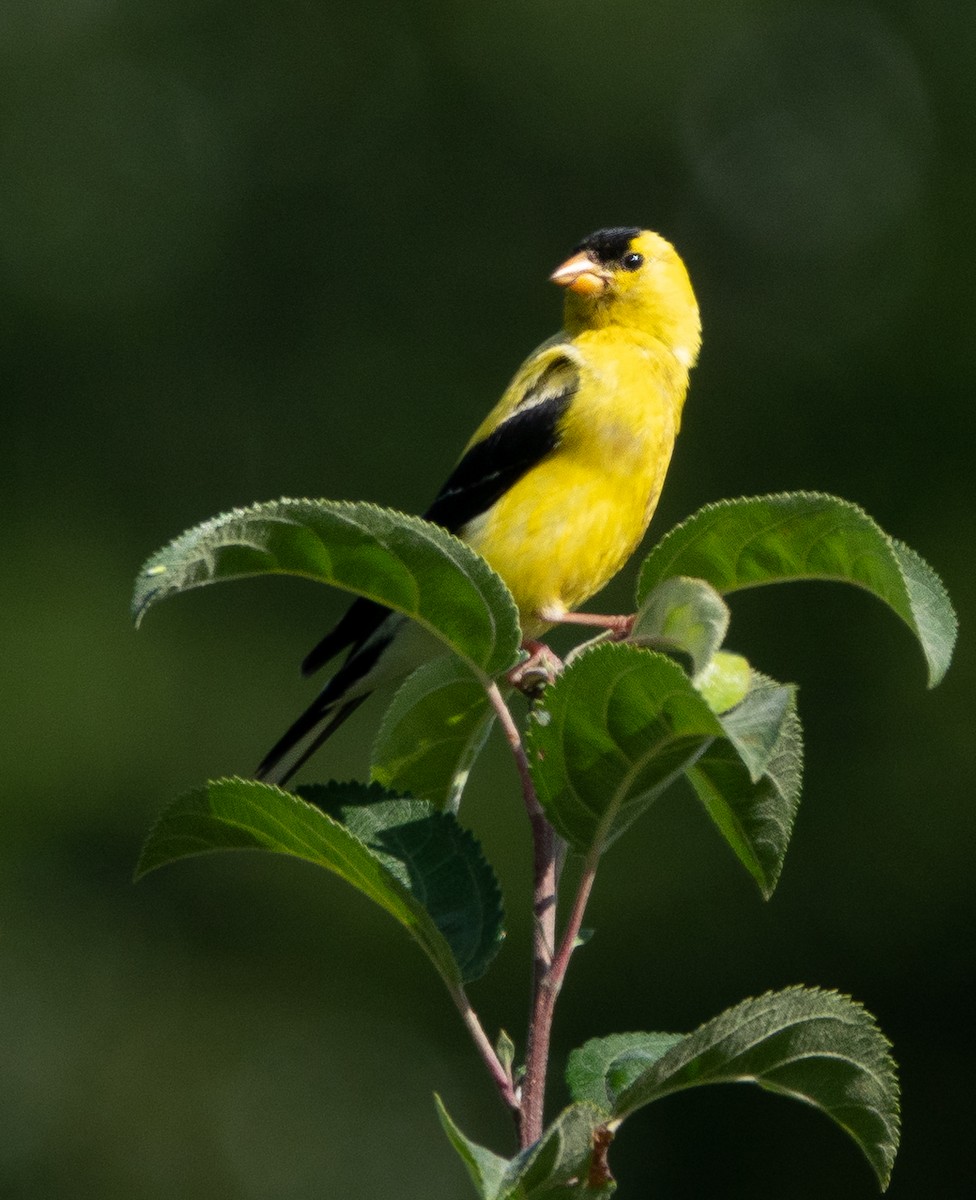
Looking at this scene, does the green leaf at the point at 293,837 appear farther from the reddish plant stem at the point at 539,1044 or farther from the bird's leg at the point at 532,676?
the bird's leg at the point at 532,676

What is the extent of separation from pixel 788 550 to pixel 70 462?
8.63 meters

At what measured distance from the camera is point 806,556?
1644mm

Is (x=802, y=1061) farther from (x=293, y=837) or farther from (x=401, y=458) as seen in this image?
(x=401, y=458)

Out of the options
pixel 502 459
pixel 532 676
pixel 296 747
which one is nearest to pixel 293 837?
pixel 532 676

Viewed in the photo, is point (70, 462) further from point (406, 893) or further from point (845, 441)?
point (406, 893)

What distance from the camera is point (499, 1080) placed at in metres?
1.41

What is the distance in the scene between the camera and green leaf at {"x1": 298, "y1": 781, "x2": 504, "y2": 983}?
5.11 feet

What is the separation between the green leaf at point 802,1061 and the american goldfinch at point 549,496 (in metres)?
1.38

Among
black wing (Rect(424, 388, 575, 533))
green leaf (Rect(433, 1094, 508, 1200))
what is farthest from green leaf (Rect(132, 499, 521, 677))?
black wing (Rect(424, 388, 575, 533))

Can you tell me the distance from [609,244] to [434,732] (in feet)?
6.85

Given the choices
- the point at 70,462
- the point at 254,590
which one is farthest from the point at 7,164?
the point at 254,590

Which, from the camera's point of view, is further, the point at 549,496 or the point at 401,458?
the point at 401,458

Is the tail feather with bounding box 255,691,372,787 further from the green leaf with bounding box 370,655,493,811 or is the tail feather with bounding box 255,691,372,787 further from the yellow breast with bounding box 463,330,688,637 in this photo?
the green leaf with bounding box 370,655,493,811

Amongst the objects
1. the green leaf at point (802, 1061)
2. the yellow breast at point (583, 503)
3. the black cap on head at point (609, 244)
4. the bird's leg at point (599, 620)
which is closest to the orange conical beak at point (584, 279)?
the black cap on head at point (609, 244)
